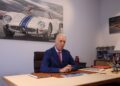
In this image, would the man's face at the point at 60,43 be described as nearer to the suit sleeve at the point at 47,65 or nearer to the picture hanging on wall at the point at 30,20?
the suit sleeve at the point at 47,65

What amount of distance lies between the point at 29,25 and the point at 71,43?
1.22 meters

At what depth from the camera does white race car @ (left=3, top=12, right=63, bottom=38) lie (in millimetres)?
3074

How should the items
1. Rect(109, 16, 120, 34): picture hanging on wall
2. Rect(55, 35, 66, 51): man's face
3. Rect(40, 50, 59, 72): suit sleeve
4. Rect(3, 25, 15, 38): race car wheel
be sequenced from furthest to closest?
Rect(109, 16, 120, 34): picture hanging on wall < Rect(3, 25, 15, 38): race car wheel < Rect(55, 35, 66, 51): man's face < Rect(40, 50, 59, 72): suit sleeve

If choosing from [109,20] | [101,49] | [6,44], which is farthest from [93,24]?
[6,44]

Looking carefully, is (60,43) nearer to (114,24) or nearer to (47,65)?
(47,65)

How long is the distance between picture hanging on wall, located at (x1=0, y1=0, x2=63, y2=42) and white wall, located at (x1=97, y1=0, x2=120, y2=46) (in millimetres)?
1295

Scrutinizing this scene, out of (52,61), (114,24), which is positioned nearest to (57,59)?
(52,61)

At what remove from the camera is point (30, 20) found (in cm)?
335

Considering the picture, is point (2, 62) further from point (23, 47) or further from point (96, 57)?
point (96, 57)

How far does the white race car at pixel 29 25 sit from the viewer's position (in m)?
3.07

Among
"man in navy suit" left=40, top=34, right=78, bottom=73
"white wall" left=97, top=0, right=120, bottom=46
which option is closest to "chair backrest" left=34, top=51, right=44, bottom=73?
"man in navy suit" left=40, top=34, right=78, bottom=73

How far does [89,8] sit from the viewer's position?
4.43 m

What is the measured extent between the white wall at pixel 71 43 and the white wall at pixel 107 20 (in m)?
0.14

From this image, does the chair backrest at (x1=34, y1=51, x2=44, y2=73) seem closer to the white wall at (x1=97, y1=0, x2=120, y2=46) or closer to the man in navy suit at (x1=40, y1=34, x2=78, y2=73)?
the man in navy suit at (x1=40, y1=34, x2=78, y2=73)
